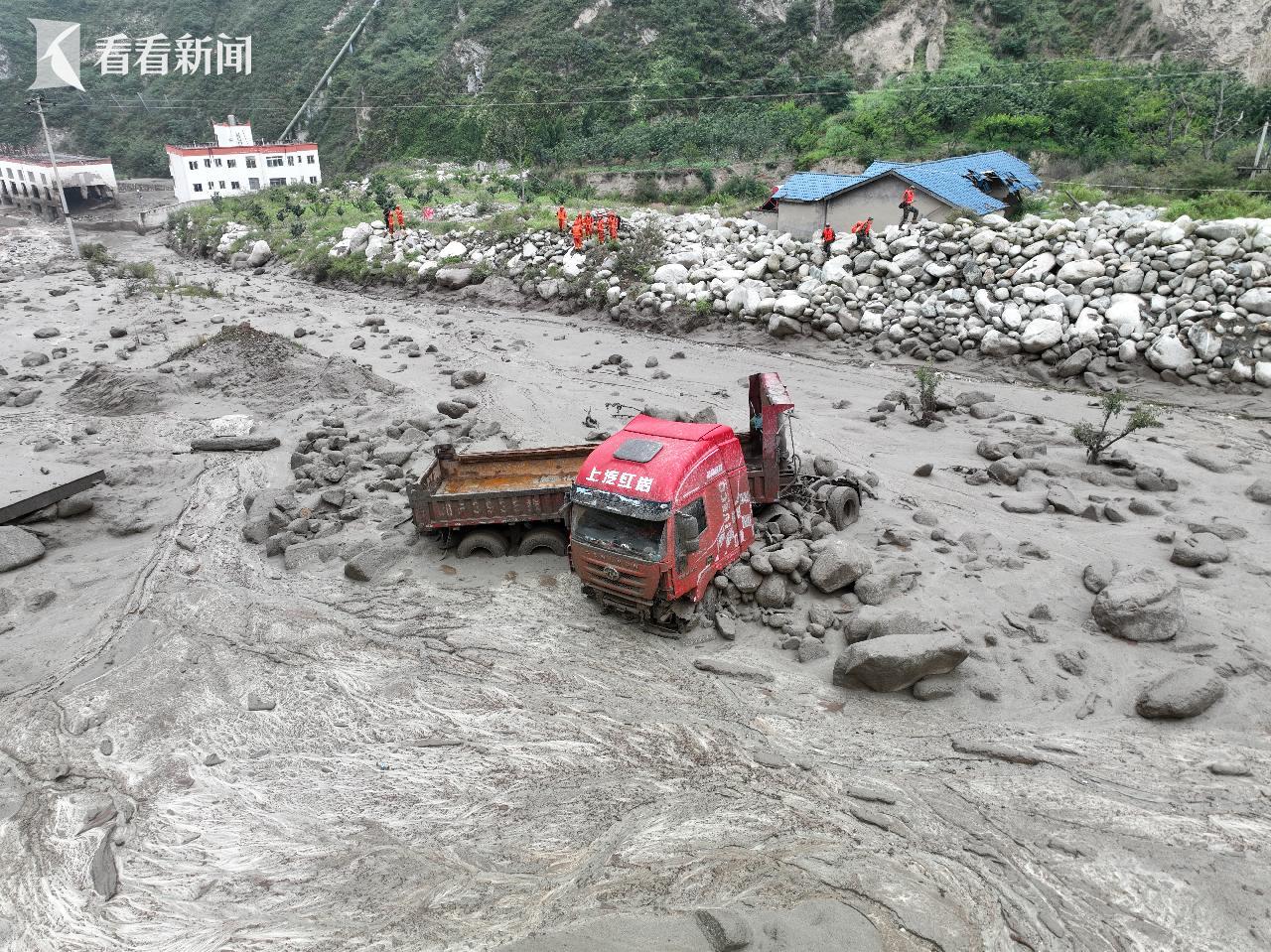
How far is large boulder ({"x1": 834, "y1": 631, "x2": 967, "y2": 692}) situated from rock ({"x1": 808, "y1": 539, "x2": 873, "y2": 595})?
1.30 m

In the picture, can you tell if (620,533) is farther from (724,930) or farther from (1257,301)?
(1257,301)

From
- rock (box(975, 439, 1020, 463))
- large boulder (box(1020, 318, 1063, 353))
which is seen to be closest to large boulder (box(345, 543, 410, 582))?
rock (box(975, 439, 1020, 463))

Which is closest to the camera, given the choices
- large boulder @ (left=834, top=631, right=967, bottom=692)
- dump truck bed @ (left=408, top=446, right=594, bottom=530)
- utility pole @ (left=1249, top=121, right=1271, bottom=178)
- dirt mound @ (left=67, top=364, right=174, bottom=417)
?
large boulder @ (left=834, top=631, right=967, bottom=692)

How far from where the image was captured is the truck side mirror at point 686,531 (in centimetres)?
790

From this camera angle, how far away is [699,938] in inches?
202

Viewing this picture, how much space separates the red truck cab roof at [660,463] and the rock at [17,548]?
8280 mm

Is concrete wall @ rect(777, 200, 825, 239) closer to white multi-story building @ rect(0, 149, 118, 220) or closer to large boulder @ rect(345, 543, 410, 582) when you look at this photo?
large boulder @ rect(345, 543, 410, 582)

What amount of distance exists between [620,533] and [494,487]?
Answer: 350 centimetres

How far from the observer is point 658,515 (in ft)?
25.6

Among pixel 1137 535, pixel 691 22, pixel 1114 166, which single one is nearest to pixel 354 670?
pixel 1137 535

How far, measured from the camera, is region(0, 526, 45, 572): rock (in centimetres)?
1070

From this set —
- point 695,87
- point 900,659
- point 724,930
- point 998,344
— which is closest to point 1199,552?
point 900,659

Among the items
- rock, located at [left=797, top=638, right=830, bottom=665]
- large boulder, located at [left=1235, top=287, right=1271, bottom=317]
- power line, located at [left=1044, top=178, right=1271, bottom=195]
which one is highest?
power line, located at [left=1044, top=178, right=1271, bottom=195]

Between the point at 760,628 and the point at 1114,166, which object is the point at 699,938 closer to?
the point at 760,628
